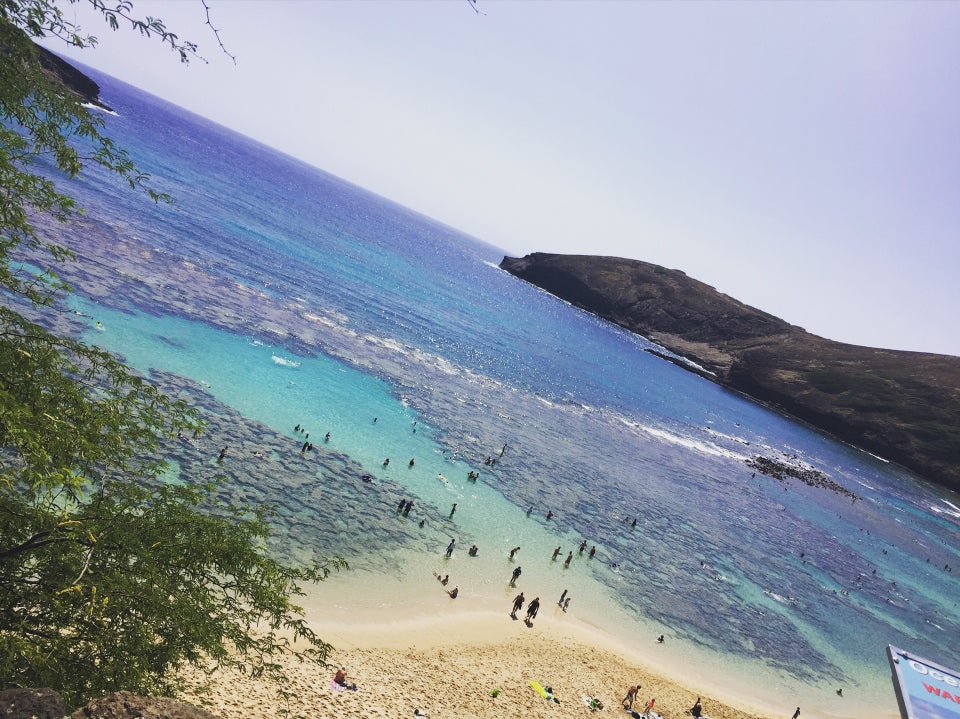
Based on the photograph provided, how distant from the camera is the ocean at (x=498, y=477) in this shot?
34.6 meters

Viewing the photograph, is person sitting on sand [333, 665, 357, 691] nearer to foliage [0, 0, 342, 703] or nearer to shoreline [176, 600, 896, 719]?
shoreline [176, 600, 896, 719]

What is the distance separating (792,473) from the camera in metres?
92.8

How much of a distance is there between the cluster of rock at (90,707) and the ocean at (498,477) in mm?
20286

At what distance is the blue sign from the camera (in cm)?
1088

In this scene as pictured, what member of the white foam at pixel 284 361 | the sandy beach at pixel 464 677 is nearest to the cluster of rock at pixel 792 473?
the sandy beach at pixel 464 677

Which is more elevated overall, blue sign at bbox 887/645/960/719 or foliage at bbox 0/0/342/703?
blue sign at bbox 887/645/960/719

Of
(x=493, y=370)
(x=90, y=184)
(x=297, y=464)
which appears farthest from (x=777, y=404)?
(x=90, y=184)

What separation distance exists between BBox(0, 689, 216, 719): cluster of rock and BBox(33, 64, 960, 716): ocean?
2029 centimetres

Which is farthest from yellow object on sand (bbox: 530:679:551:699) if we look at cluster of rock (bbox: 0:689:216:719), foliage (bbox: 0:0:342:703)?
cluster of rock (bbox: 0:689:216:719)

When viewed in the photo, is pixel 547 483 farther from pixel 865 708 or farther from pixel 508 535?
pixel 865 708

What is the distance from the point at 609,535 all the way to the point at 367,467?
2154 centimetres

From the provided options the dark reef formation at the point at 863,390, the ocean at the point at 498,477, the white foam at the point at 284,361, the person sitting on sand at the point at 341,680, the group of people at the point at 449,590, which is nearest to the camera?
the person sitting on sand at the point at 341,680

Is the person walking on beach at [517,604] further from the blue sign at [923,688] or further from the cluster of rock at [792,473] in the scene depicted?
the cluster of rock at [792,473]

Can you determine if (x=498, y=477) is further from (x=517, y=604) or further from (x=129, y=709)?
(x=129, y=709)
